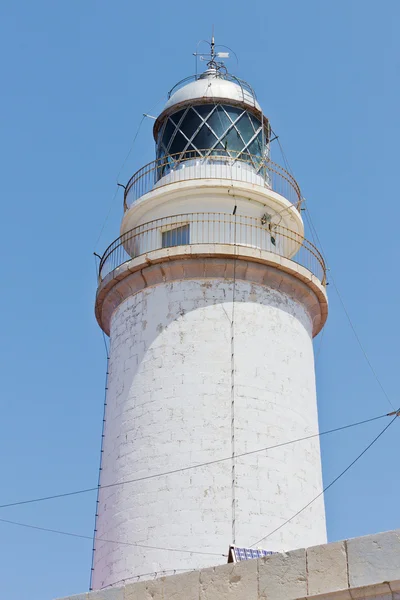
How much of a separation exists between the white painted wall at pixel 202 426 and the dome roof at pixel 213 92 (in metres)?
3.77

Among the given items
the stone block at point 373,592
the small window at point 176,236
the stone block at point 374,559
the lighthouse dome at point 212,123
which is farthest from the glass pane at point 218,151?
the stone block at point 373,592

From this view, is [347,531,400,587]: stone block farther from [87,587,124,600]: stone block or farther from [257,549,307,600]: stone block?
[87,587,124,600]: stone block

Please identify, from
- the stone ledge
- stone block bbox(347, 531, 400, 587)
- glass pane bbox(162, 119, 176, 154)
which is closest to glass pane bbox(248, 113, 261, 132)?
glass pane bbox(162, 119, 176, 154)

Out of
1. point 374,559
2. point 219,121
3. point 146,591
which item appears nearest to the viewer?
point 374,559

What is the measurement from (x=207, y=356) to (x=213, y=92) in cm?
→ 518

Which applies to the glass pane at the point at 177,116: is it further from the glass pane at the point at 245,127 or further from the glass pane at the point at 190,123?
the glass pane at the point at 245,127

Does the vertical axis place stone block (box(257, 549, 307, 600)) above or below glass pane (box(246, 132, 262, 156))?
below

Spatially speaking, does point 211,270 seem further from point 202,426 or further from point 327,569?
point 327,569

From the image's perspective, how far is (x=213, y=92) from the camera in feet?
55.0

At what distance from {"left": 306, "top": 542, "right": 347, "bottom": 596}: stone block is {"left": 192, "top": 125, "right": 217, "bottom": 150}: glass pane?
926cm

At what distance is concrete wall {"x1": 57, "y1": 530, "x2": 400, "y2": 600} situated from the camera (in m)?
8.07

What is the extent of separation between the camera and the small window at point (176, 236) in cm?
1553

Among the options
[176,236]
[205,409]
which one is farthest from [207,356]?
[176,236]

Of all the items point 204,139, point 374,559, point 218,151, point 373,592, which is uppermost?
point 204,139
